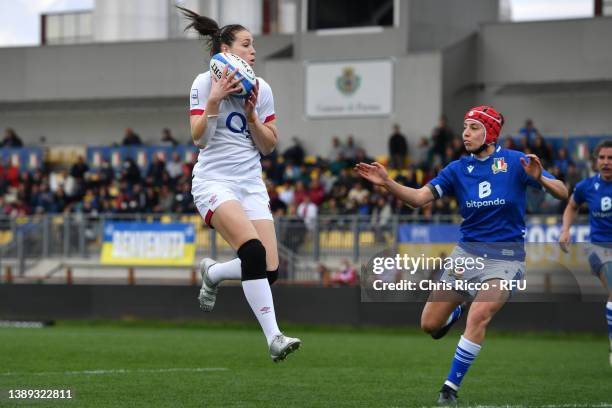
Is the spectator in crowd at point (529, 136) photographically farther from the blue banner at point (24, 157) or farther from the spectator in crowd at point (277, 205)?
the blue banner at point (24, 157)

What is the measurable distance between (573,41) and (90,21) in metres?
15.3

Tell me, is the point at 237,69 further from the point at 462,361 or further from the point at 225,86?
the point at 462,361

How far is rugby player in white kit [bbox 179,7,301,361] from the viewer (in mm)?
8102

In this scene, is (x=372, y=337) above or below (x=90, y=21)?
below

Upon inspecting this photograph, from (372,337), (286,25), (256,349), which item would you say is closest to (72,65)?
(286,25)

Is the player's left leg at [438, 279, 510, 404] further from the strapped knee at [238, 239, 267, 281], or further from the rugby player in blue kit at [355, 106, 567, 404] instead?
the strapped knee at [238, 239, 267, 281]

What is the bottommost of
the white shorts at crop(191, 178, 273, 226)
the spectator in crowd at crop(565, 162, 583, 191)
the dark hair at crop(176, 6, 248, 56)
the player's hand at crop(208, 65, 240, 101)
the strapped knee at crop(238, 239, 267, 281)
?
the strapped knee at crop(238, 239, 267, 281)

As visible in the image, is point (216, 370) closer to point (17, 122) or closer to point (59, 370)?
point (59, 370)

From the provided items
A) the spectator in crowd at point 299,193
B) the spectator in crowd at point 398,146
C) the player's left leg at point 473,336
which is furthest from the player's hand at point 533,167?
the spectator in crowd at point 398,146

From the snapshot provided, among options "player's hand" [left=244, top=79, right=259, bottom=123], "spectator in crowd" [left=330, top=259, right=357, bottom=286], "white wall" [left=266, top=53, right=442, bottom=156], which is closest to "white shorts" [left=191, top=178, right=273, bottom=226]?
"player's hand" [left=244, top=79, right=259, bottom=123]

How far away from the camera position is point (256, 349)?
48.6 ft

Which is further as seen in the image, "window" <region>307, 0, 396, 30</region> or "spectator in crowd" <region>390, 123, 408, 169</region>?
"window" <region>307, 0, 396, 30</region>

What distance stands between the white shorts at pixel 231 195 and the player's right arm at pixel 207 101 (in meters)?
0.30

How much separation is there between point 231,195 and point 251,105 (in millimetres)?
642
